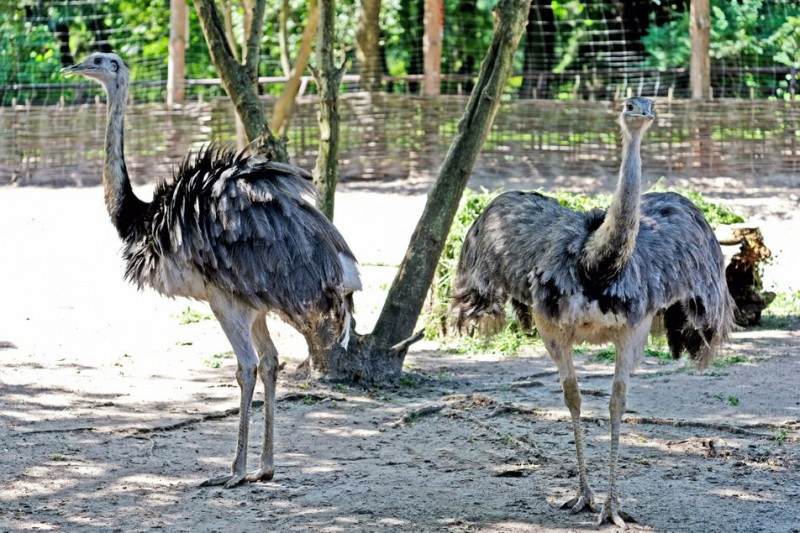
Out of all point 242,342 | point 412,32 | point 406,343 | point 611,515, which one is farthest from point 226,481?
point 412,32

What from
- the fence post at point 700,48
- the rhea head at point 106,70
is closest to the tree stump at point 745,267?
the rhea head at point 106,70

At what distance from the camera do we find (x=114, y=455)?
5.45m

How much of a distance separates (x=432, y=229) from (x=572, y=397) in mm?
2260

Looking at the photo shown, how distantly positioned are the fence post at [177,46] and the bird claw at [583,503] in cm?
1012

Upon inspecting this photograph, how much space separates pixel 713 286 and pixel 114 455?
2.78m

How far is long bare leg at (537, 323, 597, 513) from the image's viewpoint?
471 cm

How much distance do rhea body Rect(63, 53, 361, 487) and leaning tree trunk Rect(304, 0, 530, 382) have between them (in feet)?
4.77

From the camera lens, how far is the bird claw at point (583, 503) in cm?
468

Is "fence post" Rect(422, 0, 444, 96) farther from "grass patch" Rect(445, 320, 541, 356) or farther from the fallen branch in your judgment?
the fallen branch

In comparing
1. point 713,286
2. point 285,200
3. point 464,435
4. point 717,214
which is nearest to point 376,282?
point 717,214

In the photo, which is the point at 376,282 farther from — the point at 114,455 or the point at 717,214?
the point at 114,455

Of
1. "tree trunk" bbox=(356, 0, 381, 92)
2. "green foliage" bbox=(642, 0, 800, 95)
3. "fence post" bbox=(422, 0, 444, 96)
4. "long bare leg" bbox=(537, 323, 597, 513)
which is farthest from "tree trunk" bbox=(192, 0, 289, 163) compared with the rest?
"green foliage" bbox=(642, 0, 800, 95)

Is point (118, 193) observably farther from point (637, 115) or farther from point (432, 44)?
point (432, 44)

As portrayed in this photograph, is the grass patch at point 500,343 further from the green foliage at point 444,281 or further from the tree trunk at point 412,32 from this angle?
the tree trunk at point 412,32
